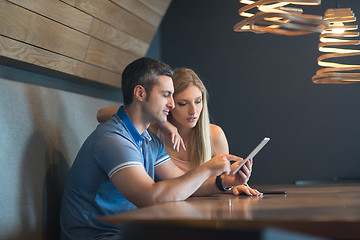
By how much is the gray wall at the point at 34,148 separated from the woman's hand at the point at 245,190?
104 centimetres

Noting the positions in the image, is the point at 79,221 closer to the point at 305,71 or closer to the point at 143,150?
the point at 143,150

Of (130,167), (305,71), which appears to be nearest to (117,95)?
(305,71)

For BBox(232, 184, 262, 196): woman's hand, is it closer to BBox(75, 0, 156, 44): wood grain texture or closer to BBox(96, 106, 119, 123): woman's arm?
BBox(96, 106, 119, 123): woman's arm

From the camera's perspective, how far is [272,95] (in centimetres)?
441

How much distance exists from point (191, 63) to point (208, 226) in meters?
3.67

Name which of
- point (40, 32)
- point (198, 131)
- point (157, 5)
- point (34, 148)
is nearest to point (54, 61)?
point (40, 32)

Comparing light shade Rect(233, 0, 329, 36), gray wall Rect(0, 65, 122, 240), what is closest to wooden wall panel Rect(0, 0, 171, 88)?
gray wall Rect(0, 65, 122, 240)

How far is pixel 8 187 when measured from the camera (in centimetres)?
222

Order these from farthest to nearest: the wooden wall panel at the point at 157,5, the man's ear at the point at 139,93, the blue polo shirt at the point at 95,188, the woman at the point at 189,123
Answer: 1. the wooden wall panel at the point at 157,5
2. the woman at the point at 189,123
3. the man's ear at the point at 139,93
4. the blue polo shirt at the point at 95,188

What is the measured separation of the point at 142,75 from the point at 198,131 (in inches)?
32.0

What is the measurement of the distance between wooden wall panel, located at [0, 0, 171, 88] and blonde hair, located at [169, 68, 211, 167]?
26.7 inches

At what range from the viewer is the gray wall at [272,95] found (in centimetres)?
423

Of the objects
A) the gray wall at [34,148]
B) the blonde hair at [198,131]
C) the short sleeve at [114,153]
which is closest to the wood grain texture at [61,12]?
the gray wall at [34,148]

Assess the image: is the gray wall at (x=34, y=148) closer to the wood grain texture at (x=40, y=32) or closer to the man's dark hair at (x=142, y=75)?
the wood grain texture at (x=40, y=32)
